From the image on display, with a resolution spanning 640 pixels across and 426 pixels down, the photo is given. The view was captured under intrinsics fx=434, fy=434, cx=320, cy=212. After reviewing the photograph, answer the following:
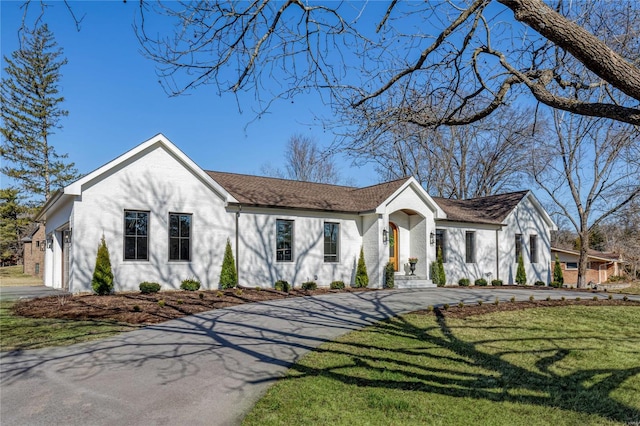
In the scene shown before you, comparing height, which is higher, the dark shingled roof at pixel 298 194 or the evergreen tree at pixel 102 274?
the dark shingled roof at pixel 298 194

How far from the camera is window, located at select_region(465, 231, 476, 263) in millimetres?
22844

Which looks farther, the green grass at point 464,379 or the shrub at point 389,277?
the shrub at point 389,277

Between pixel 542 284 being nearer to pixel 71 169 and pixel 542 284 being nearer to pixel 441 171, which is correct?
pixel 441 171

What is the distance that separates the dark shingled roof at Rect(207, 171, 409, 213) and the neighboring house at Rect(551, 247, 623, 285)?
24.4 meters

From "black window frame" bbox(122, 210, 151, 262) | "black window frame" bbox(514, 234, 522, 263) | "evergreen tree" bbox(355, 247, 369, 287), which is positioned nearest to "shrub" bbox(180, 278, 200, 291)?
"black window frame" bbox(122, 210, 151, 262)

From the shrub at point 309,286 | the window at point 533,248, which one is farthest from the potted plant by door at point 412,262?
the window at point 533,248

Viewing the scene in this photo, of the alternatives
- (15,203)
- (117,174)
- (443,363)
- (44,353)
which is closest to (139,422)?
(44,353)

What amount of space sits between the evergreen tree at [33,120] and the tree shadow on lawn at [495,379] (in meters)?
38.1

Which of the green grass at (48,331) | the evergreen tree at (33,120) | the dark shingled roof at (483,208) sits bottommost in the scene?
the green grass at (48,331)

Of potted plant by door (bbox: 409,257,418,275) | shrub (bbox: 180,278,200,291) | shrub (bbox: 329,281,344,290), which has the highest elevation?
potted plant by door (bbox: 409,257,418,275)

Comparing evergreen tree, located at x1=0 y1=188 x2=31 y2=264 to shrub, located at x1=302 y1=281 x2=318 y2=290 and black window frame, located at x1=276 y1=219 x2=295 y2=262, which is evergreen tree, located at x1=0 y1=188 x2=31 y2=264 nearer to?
black window frame, located at x1=276 y1=219 x2=295 y2=262

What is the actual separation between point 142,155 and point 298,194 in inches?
275

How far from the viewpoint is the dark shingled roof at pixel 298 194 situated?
18.0 m

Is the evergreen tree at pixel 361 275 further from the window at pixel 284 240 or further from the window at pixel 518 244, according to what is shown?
the window at pixel 518 244
